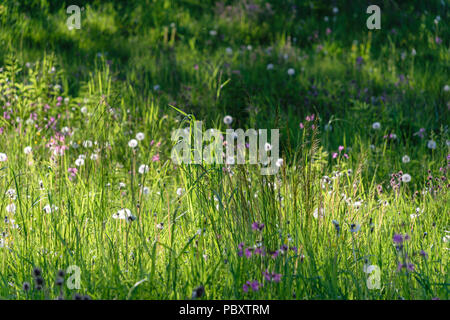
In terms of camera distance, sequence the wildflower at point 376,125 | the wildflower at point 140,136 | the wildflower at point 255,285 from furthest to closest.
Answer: the wildflower at point 376,125 → the wildflower at point 140,136 → the wildflower at point 255,285

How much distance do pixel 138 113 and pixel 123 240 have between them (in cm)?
251

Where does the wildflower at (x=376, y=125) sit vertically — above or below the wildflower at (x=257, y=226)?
above

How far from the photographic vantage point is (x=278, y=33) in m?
7.28

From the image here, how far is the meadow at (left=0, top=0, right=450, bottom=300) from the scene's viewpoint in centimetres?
226

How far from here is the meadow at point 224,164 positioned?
226 centimetres

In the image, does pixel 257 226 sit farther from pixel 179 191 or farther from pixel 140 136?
pixel 140 136

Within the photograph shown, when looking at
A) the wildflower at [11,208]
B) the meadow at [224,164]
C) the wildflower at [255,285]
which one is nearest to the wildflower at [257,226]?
the meadow at [224,164]

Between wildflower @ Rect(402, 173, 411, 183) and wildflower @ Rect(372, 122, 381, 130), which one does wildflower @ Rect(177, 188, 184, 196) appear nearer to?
wildflower @ Rect(402, 173, 411, 183)

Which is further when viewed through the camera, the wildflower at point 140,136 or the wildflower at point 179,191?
the wildflower at point 140,136

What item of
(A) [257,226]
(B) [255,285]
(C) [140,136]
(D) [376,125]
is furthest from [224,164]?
(D) [376,125]

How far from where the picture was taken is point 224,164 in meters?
3.01

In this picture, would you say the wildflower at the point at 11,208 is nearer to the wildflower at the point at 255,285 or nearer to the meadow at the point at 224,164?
the meadow at the point at 224,164

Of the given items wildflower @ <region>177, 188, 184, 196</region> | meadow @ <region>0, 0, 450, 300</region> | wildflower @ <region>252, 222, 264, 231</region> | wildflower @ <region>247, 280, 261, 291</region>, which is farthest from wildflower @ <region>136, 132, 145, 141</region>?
wildflower @ <region>247, 280, 261, 291</region>

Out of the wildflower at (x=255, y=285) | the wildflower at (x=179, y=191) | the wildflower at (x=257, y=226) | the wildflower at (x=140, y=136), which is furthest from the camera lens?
the wildflower at (x=140, y=136)
